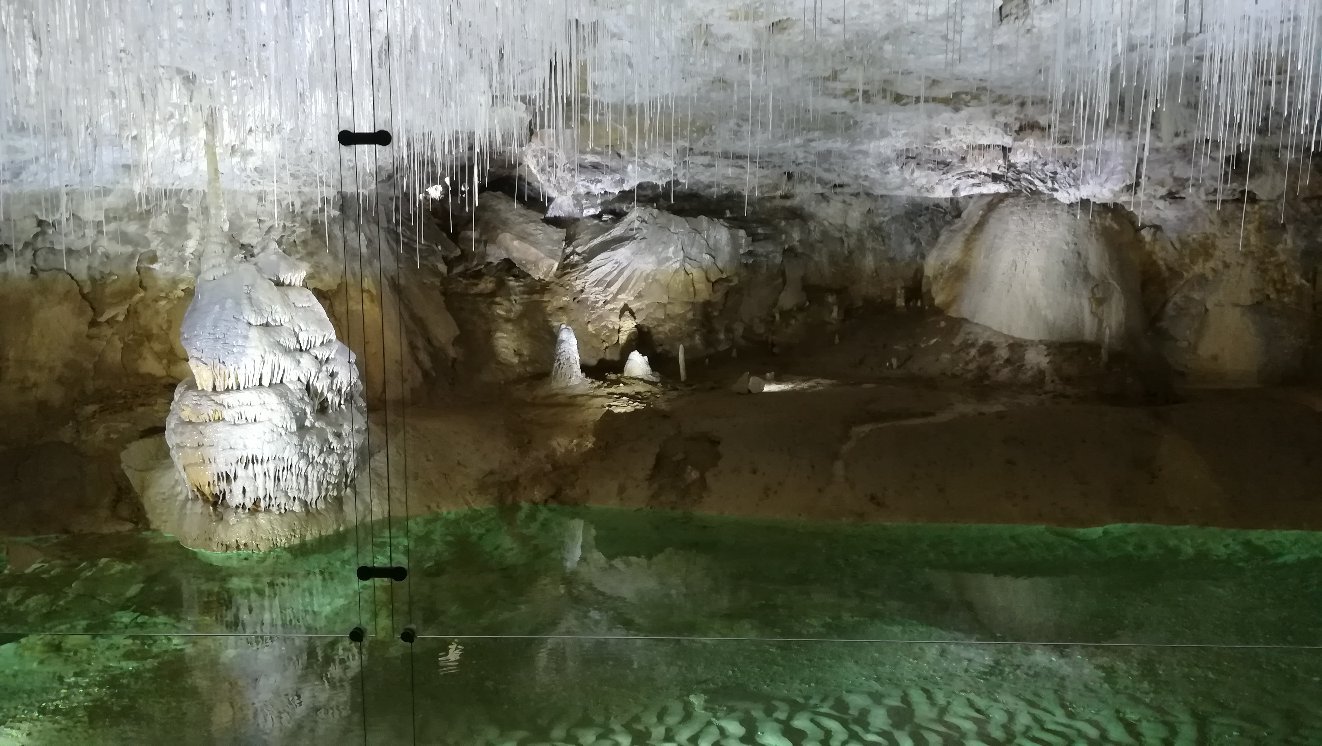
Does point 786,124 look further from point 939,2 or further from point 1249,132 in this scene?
point 1249,132

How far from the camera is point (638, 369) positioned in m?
10.1

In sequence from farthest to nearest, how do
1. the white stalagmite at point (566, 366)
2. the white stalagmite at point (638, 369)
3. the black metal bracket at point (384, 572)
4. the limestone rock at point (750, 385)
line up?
the white stalagmite at point (638, 369)
the white stalagmite at point (566, 366)
the limestone rock at point (750, 385)
the black metal bracket at point (384, 572)

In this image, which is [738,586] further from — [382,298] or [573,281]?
[573,281]

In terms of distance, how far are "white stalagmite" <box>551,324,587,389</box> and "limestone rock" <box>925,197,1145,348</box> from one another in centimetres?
418

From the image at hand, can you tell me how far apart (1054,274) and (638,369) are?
437cm

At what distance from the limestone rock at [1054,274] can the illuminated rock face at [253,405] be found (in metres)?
6.66

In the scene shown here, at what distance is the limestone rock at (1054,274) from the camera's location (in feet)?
31.3

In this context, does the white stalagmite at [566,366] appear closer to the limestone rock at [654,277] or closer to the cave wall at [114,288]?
the limestone rock at [654,277]

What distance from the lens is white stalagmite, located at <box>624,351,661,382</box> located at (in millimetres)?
10062

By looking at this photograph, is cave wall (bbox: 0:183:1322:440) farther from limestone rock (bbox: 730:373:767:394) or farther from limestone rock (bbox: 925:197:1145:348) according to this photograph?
limestone rock (bbox: 730:373:767:394)

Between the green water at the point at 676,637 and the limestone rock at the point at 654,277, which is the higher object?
the limestone rock at the point at 654,277

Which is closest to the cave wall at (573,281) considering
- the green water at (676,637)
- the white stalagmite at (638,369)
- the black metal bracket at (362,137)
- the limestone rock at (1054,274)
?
the limestone rock at (1054,274)

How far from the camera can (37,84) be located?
633 centimetres

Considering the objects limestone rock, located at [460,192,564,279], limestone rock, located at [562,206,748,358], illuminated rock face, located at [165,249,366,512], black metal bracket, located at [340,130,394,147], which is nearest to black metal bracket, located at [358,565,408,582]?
black metal bracket, located at [340,130,394,147]
